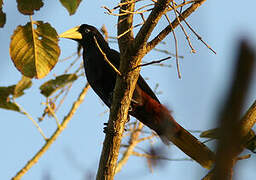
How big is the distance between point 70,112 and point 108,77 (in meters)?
0.60

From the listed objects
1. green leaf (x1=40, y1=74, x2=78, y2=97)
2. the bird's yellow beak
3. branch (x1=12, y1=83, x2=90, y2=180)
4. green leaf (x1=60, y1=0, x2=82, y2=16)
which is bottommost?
Result: branch (x1=12, y1=83, x2=90, y2=180)

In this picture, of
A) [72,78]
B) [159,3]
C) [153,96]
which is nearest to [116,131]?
[159,3]

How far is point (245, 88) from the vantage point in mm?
259

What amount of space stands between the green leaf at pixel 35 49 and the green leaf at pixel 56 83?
0.70m

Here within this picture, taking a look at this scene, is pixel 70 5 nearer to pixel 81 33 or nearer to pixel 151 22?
pixel 151 22

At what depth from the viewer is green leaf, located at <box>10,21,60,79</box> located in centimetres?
220

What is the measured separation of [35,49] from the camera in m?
2.23

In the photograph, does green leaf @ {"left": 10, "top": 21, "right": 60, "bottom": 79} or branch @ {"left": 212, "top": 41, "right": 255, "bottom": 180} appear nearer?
branch @ {"left": 212, "top": 41, "right": 255, "bottom": 180}

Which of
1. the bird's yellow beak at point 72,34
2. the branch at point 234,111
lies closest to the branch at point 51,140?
the bird's yellow beak at point 72,34

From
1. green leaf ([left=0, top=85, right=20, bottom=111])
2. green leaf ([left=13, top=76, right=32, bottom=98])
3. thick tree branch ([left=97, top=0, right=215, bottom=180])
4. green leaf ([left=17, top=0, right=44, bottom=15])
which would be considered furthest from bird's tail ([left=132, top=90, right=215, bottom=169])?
green leaf ([left=17, top=0, right=44, bottom=15])

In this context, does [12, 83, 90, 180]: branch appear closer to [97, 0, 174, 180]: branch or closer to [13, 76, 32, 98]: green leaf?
[13, 76, 32, 98]: green leaf

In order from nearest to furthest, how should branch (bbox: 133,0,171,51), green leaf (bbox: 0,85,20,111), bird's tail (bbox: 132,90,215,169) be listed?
branch (bbox: 133,0,171,51), green leaf (bbox: 0,85,20,111), bird's tail (bbox: 132,90,215,169)

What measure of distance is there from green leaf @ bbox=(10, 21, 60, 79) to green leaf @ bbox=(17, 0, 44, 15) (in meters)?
0.19

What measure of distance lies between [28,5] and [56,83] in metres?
1.05
